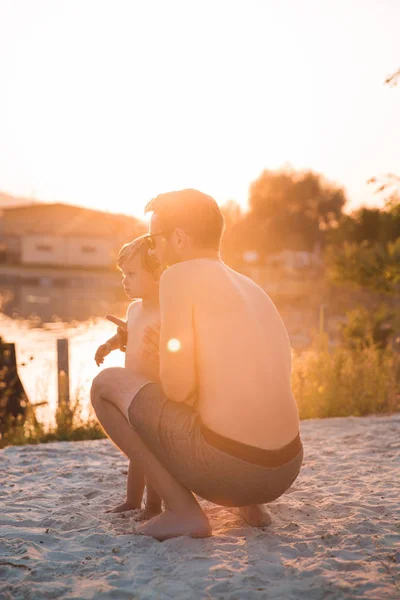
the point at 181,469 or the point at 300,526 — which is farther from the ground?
the point at 181,469

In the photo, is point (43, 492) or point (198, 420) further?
point (43, 492)

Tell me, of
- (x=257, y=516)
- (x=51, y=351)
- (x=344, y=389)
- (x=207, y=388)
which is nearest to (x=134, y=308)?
(x=207, y=388)

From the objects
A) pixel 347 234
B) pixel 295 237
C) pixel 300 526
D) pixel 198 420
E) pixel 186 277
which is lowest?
pixel 300 526

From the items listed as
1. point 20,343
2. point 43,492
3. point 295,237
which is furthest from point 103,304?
point 43,492

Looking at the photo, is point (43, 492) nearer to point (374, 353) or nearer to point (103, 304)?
point (374, 353)

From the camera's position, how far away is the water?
32.6 feet

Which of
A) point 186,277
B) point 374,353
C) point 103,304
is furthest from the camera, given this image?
point 103,304

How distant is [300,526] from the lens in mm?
3201

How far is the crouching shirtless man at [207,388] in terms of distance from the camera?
8.80 feet

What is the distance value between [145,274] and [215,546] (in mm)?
1363

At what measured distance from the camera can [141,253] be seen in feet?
10.6

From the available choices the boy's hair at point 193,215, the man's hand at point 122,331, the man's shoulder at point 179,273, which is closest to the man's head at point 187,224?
the boy's hair at point 193,215

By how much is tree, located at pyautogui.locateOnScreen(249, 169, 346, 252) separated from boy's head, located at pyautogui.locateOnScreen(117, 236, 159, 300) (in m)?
→ 42.7

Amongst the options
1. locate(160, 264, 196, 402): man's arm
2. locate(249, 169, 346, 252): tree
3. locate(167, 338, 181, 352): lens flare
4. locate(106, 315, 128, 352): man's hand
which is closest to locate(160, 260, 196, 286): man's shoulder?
locate(160, 264, 196, 402): man's arm
